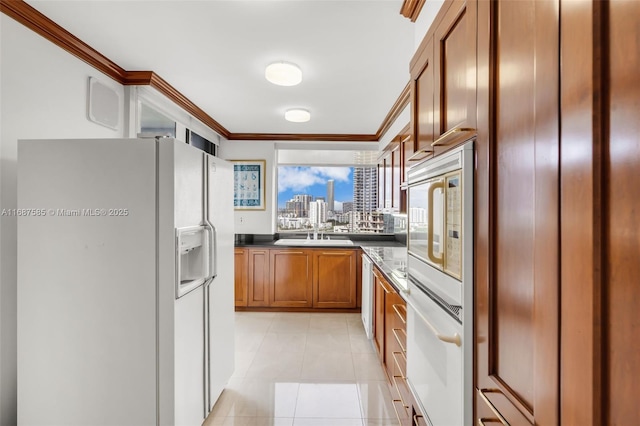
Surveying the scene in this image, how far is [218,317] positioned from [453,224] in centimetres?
176

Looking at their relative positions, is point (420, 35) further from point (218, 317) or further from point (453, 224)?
point (218, 317)

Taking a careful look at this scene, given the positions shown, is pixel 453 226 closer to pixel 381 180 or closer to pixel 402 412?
pixel 402 412

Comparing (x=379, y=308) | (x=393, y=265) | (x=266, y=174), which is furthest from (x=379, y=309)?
(x=266, y=174)

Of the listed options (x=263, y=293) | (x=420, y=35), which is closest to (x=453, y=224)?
(x=420, y=35)

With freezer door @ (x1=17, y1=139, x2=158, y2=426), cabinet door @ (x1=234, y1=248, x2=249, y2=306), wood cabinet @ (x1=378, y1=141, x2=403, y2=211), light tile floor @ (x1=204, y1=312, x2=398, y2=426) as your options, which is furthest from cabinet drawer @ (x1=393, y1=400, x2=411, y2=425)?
cabinet door @ (x1=234, y1=248, x2=249, y2=306)

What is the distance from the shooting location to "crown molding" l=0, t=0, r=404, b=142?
1.75 meters

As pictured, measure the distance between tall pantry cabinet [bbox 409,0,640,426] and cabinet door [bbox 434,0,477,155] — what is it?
0.02m

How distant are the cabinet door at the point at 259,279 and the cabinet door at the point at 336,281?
0.68m

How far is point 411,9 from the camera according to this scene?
66.1 inches

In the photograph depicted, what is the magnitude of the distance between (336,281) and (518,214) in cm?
363

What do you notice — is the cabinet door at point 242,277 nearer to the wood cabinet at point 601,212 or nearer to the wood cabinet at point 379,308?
the wood cabinet at point 379,308

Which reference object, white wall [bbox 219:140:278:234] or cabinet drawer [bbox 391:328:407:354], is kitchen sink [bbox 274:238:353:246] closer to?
white wall [bbox 219:140:278:234]

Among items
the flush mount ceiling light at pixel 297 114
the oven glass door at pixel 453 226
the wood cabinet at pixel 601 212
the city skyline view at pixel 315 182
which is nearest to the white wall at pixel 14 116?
the flush mount ceiling light at pixel 297 114

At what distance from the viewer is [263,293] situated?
422 cm
